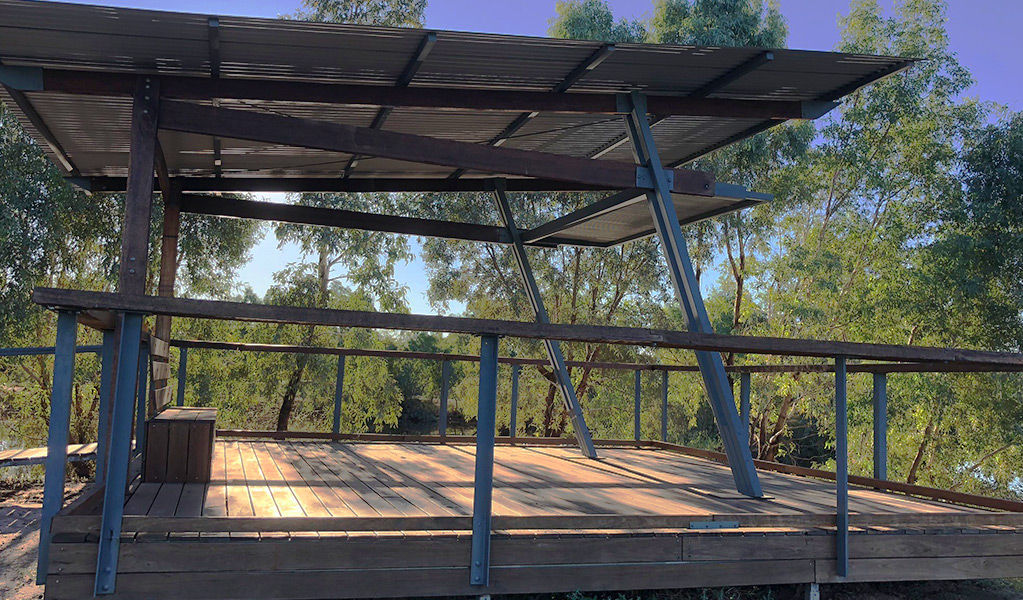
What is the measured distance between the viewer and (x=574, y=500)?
4.43 m

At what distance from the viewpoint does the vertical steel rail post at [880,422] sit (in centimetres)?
527

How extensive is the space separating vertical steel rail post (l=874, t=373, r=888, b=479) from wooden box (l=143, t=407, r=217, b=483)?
4317 mm

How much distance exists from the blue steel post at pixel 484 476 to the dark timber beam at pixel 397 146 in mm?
1935

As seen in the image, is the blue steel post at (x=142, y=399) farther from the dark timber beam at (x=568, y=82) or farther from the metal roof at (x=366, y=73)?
the dark timber beam at (x=568, y=82)

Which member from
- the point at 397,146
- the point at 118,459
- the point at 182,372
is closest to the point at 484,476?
the point at 118,459

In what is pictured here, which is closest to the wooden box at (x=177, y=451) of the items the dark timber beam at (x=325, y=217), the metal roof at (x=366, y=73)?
the metal roof at (x=366, y=73)

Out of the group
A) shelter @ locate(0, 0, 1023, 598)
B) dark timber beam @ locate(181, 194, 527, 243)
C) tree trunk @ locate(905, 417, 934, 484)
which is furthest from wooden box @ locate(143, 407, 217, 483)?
tree trunk @ locate(905, 417, 934, 484)

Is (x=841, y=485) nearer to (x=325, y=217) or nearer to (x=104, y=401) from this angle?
(x=104, y=401)

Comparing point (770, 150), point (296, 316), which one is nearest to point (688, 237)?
point (770, 150)

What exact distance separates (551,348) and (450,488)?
2.54m

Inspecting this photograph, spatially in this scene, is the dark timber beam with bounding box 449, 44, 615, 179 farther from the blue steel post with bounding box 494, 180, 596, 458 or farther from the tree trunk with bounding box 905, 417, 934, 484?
the tree trunk with bounding box 905, 417, 934, 484

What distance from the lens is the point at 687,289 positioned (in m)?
5.30

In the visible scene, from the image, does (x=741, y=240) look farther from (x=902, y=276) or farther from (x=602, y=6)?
(x=602, y=6)

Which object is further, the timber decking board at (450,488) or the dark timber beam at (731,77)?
the dark timber beam at (731,77)
